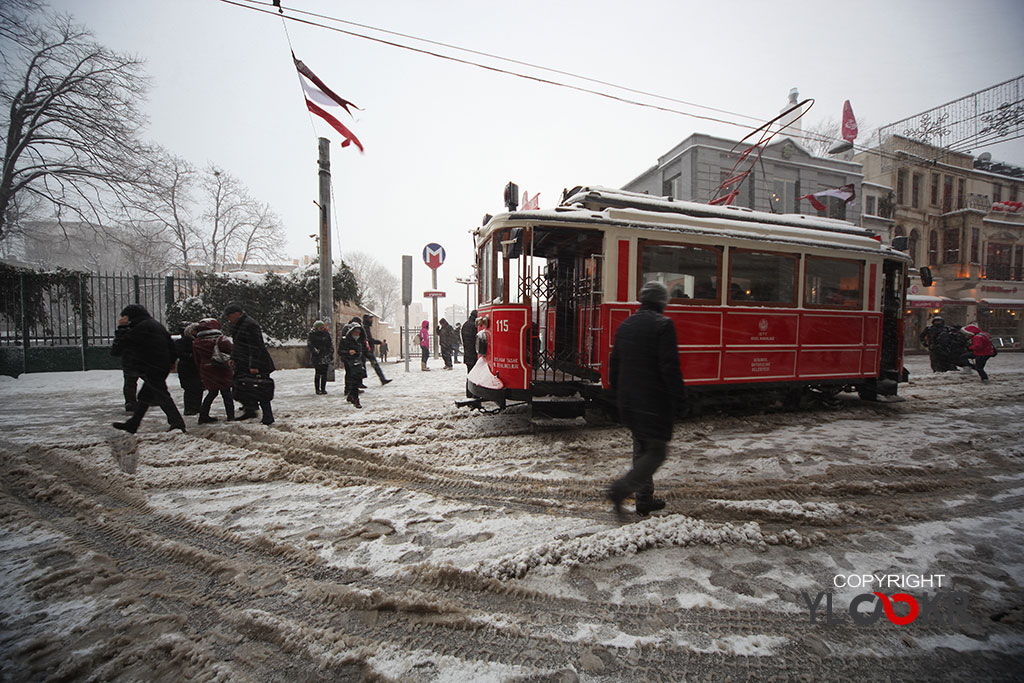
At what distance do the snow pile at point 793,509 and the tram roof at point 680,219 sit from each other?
159 inches

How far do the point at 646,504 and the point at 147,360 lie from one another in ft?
23.2

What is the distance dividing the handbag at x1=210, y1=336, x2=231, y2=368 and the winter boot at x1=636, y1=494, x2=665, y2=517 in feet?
22.4

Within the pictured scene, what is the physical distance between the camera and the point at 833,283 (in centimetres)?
762

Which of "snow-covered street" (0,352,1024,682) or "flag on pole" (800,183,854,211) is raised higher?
"flag on pole" (800,183,854,211)

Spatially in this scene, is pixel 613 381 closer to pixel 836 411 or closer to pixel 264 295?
pixel 836 411

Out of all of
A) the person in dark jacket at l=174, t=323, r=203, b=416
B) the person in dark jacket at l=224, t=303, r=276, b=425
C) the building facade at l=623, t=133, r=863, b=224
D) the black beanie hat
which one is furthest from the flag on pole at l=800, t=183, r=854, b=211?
the person in dark jacket at l=174, t=323, r=203, b=416

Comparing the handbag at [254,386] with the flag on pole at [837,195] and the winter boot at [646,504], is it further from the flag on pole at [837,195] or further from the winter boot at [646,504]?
the flag on pole at [837,195]

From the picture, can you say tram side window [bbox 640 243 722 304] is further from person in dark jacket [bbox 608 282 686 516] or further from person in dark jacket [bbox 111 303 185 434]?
person in dark jacket [bbox 111 303 185 434]

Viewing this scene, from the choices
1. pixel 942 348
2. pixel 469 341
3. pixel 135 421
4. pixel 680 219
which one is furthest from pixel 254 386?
pixel 942 348

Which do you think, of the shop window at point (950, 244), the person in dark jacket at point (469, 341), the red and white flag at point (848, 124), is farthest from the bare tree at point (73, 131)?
the shop window at point (950, 244)

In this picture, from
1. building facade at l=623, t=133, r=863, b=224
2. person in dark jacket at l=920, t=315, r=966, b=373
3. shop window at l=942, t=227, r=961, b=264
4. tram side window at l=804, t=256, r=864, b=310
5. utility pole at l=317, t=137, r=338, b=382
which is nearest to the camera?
tram side window at l=804, t=256, r=864, b=310

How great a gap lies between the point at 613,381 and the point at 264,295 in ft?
49.6

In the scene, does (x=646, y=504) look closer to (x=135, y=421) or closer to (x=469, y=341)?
(x=469, y=341)

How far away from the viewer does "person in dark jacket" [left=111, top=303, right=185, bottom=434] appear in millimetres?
5875
